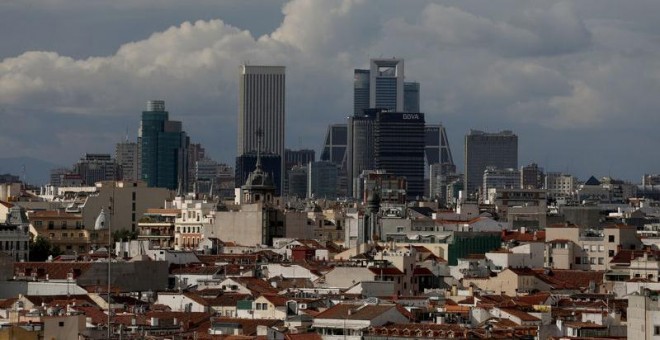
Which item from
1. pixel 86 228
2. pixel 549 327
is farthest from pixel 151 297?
pixel 86 228

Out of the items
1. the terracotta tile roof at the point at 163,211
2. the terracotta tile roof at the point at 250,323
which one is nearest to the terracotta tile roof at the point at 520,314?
the terracotta tile roof at the point at 250,323

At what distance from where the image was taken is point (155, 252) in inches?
5020

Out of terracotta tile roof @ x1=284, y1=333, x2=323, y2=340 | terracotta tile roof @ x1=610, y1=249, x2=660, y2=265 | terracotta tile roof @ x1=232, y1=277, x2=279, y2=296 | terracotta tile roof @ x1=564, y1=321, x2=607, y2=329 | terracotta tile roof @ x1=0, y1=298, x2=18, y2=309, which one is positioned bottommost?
terracotta tile roof @ x1=284, y1=333, x2=323, y2=340

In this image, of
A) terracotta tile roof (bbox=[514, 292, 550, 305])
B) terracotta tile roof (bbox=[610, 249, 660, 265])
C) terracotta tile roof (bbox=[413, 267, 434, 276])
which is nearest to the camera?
terracotta tile roof (bbox=[514, 292, 550, 305])

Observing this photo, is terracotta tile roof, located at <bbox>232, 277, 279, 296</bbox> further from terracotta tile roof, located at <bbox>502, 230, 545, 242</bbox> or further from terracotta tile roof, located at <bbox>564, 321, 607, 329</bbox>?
terracotta tile roof, located at <bbox>502, 230, 545, 242</bbox>

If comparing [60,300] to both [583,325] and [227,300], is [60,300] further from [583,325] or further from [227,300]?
[583,325]

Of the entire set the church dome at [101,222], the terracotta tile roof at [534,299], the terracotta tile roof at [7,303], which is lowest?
the terracotta tile roof at [7,303]

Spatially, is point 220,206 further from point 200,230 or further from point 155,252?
point 155,252

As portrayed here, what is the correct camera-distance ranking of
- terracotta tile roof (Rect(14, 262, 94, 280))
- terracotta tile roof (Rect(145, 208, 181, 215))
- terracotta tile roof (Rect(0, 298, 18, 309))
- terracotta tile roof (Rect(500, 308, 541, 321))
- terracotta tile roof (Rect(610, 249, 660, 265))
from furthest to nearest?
terracotta tile roof (Rect(145, 208, 181, 215)) → terracotta tile roof (Rect(610, 249, 660, 265)) → terracotta tile roof (Rect(14, 262, 94, 280)) → terracotta tile roof (Rect(0, 298, 18, 309)) → terracotta tile roof (Rect(500, 308, 541, 321))

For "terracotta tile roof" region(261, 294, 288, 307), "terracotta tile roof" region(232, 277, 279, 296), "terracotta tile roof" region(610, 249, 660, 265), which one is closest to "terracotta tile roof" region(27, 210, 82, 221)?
"terracotta tile roof" region(610, 249, 660, 265)

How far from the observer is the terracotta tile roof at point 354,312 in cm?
8312

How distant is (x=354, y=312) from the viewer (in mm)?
83812

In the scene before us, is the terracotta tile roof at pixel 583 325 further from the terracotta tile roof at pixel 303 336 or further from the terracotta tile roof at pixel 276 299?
the terracotta tile roof at pixel 276 299

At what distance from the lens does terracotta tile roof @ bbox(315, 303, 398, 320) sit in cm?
8312
